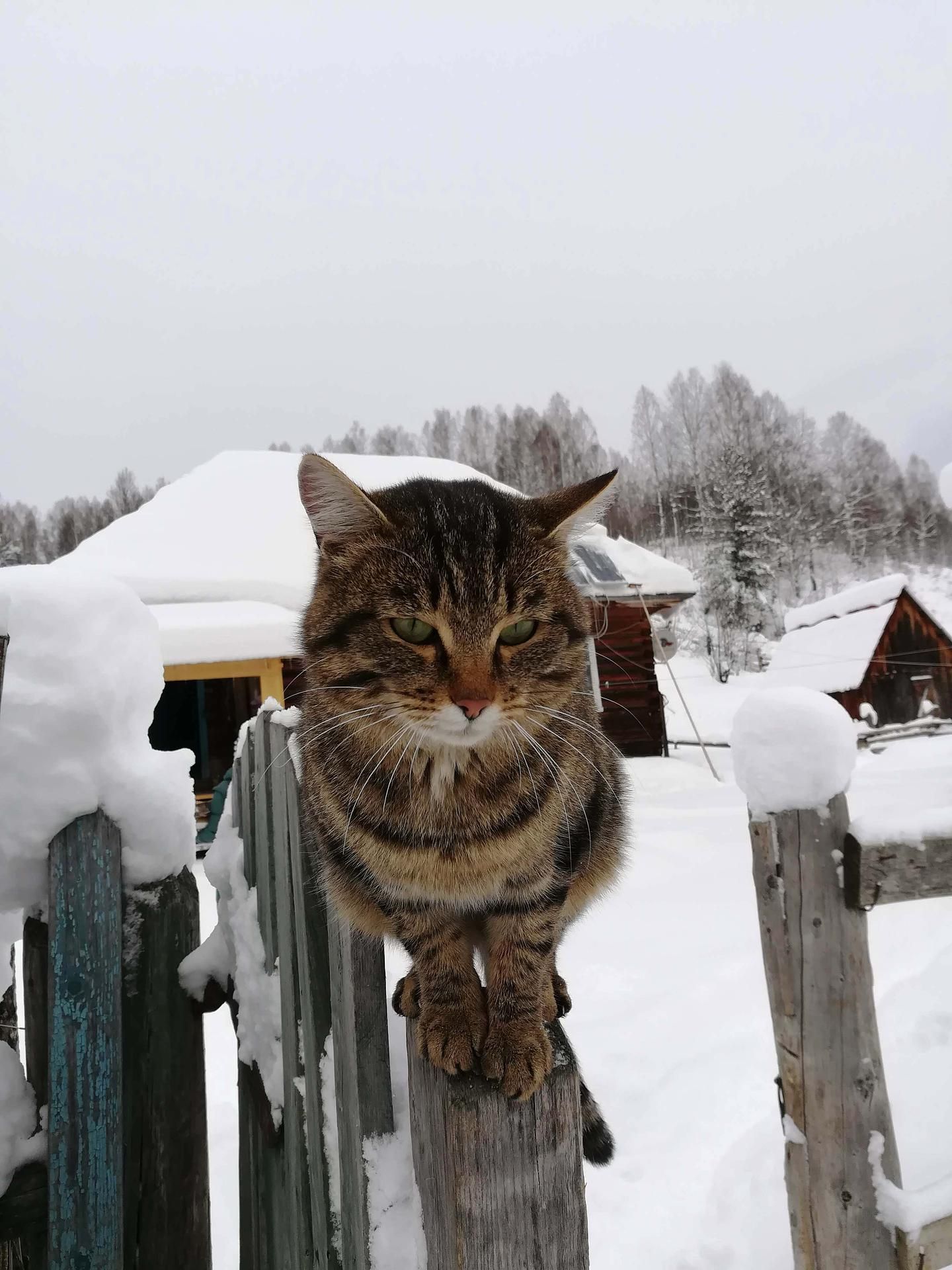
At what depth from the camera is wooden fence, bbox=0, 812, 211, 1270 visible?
0.94m

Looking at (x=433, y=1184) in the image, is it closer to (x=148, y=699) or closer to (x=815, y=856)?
(x=148, y=699)

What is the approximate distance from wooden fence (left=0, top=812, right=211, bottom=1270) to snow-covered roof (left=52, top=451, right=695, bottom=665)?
5.29m

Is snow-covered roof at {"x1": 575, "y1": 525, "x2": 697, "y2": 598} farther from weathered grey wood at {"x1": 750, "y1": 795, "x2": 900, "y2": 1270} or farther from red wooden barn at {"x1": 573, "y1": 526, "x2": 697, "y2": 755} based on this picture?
weathered grey wood at {"x1": 750, "y1": 795, "x2": 900, "y2": 1270}

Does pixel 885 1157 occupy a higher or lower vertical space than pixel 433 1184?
lower

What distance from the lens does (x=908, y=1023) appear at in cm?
276

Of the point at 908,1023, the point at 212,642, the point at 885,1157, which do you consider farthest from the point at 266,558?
the point at 885,1157

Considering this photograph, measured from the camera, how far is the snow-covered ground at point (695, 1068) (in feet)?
6.78

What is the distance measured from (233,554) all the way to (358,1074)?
8396 millimetres

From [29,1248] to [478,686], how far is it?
993 mm

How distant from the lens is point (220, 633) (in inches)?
288

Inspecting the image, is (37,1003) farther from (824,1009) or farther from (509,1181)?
(824,1009)

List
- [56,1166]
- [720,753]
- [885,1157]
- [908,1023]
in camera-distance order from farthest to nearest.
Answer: [720,753]
[908,1023]
[885,1157]
[56,1166]

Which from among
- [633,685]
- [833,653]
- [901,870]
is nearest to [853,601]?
[833,653]

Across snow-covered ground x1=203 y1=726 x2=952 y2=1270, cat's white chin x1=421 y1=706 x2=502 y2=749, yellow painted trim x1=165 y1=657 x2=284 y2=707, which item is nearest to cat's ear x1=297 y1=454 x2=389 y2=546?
cat's white chin x1=421 y1=706 x2=502 y2=749
